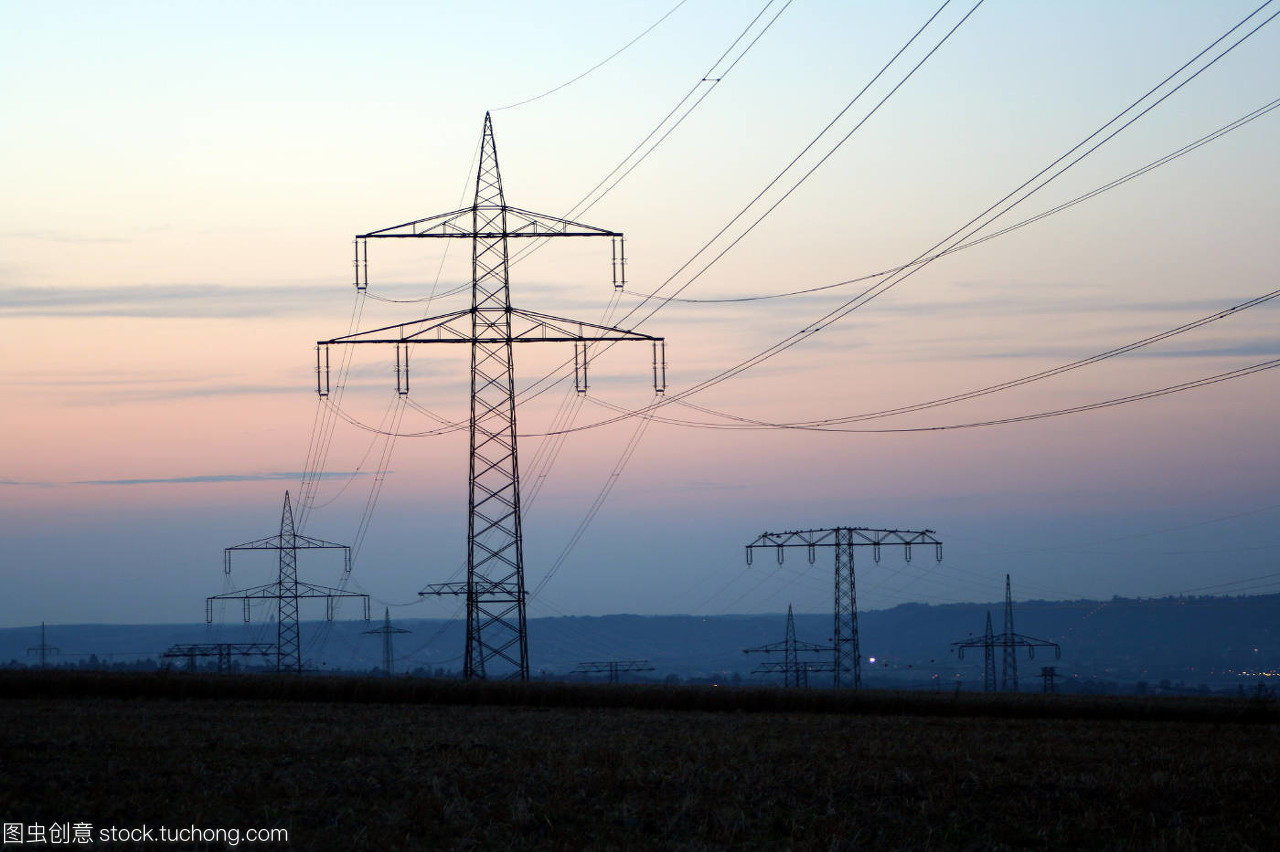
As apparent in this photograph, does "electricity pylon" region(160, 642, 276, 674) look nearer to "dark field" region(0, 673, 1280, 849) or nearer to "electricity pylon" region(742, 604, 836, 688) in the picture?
"dark field" region(0, 673, 1280, 849)

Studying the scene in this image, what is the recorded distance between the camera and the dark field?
Answer: 746 inches

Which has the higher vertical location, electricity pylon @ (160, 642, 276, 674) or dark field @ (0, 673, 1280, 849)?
dark field @ (0, 673, 1280, 849)

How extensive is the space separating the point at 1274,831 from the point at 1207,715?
25097mm

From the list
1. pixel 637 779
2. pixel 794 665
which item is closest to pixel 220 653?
pixel 794 665

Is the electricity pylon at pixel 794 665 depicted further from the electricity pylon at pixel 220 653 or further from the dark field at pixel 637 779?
the dark field at pixel 637 779

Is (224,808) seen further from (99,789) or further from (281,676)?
(281,676)

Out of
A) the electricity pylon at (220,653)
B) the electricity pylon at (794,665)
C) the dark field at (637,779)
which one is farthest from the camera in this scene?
the electricity pylon at (794,665)

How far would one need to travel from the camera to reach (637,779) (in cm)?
2253

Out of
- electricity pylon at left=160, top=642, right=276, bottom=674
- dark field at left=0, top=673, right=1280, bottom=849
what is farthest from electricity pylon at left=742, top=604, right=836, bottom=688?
dark field at left=0, top=673, right=1280, bottom=849

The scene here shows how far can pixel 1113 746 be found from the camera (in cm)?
3047

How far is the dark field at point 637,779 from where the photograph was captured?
18938 mm

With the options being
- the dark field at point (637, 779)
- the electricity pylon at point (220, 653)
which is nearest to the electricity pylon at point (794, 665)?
the electricity pylon at point (220, 653)

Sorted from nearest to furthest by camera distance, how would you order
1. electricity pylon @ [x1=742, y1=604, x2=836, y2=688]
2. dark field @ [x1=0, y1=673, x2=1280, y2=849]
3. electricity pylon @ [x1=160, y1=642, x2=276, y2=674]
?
1. dark field @ [x1=0, y1=673, x2=1280, y2=849]
2. electricity pylon @ [x1=160, y1=642, x2=276, y2=674]
3. electricity pylon @ [x1=742, y1=604, x2=836, y2=688]

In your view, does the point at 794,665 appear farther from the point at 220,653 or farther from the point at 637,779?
the point at 637,779
